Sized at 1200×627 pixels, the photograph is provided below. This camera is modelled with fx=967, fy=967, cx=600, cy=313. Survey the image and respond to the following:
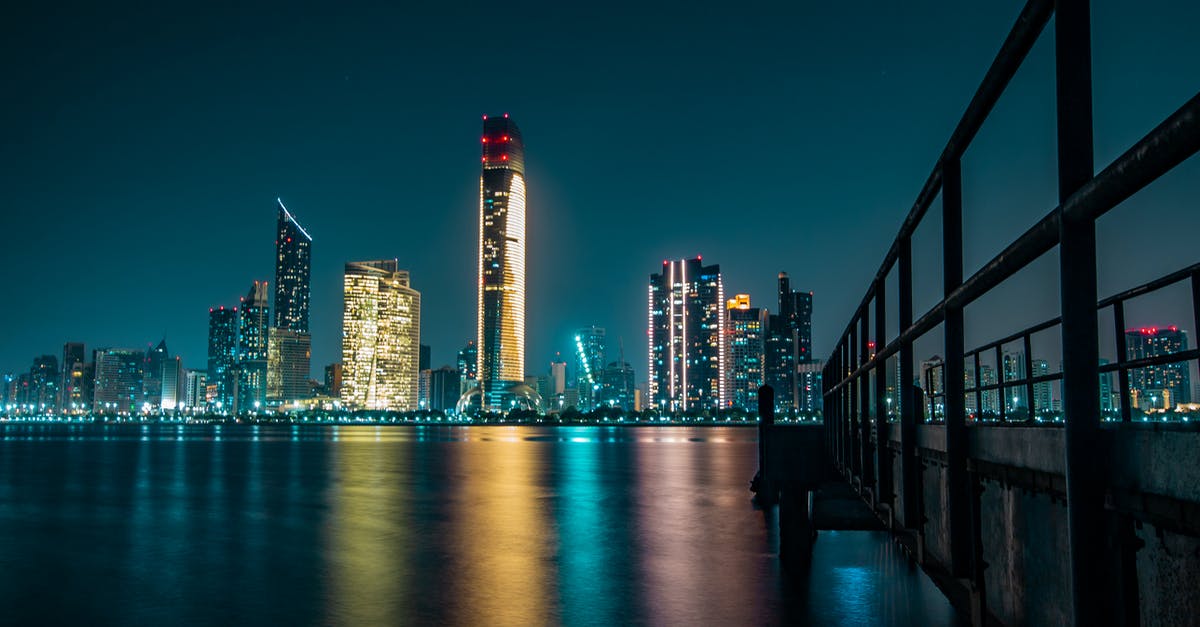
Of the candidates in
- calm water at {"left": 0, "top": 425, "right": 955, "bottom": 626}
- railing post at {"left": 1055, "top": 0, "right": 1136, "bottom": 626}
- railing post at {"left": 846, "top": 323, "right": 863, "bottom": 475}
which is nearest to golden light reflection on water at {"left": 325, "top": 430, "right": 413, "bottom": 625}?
calm water at {"left": 0, "top": 425, "right": 955, "bottom": 626}

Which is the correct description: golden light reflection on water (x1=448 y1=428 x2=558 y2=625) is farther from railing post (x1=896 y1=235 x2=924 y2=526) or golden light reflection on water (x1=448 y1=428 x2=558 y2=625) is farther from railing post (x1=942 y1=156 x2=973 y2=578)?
railing post (x1=942 y1=156 x2=973 y2=578)

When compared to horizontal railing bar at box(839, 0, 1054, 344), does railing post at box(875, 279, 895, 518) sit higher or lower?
lower

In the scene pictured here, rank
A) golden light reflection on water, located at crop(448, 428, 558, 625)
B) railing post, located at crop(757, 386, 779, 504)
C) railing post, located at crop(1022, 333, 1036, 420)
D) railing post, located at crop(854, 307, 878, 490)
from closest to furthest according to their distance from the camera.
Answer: railing post, located at crop(1022, 333, 1036, 420), railing post, located at crop(854, 307, 878, 490), golden light reflection on water, located at crop(448, 428, 558, 625), railing post, located at crop(757, 386, 779, 504)

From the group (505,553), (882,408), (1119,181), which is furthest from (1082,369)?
(505,553)

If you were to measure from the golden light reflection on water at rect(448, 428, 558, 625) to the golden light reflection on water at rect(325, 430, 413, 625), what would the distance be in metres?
1.34

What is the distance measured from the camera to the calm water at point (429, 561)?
16.4m

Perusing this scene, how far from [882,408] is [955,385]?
492 centimetres

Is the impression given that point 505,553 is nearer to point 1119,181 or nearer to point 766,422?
point 766,422

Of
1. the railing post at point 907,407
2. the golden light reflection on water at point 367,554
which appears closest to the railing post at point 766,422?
the golden light reflection on water at point 367,554

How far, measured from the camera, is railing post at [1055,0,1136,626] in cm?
356

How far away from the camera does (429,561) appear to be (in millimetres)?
21781

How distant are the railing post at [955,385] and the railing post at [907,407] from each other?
6.34ft

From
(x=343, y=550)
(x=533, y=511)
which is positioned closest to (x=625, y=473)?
(x=533, y=511)

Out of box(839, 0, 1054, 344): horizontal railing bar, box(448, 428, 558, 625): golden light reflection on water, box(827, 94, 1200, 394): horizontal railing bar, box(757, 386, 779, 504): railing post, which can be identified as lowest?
box(448, 428, 558, 625): golden light reflection on water
